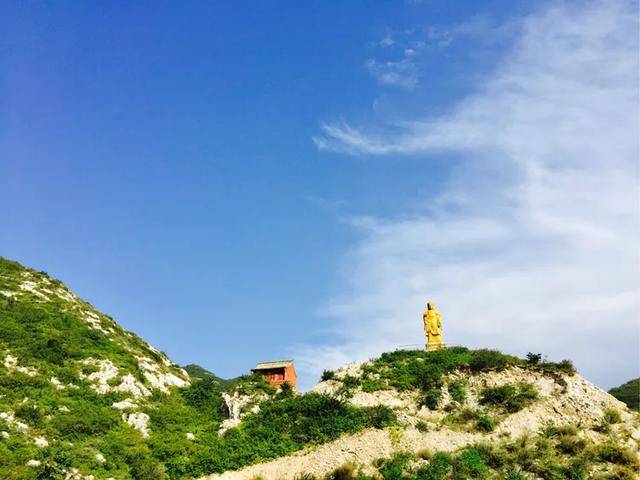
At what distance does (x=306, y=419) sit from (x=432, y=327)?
16.4m

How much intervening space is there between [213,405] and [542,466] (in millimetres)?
25014

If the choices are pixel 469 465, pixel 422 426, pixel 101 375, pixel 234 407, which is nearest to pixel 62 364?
pixel 101 375

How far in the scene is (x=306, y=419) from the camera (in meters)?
37.2

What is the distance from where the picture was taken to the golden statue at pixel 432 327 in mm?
47562

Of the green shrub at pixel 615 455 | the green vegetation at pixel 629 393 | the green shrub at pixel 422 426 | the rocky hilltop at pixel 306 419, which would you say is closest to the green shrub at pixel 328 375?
the rocky hilltop at pixel 306 419

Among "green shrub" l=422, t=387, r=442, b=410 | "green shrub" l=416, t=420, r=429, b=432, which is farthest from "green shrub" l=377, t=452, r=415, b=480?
"green shrub" l=422, t=387, r=442, b=410

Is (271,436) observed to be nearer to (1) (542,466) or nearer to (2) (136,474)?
(2) (136,474)

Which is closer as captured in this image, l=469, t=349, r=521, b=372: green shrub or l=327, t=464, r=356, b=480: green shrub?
l=327, t=464, r=356, b=480: green shrub

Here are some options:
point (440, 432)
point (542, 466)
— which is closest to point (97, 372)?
point (440, 432)

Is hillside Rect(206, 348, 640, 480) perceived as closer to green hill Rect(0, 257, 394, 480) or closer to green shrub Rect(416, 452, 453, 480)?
green shrub Rect(416, 452, 453, 480)

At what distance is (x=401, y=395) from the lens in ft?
130

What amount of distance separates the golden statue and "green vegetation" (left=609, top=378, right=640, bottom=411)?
2937cm

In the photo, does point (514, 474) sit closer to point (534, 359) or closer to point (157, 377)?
point (534, 359)

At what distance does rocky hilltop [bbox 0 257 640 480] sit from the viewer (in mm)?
30422
